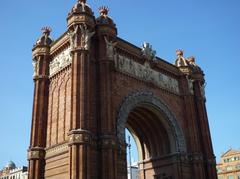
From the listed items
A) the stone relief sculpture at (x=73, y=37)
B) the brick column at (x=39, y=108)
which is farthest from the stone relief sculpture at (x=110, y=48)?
the brick column at (x=39, y=108)

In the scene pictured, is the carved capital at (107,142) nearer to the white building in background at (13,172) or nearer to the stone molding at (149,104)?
the stone molding at (149,104)

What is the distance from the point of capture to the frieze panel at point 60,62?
24.4m

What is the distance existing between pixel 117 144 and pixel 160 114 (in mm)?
7563

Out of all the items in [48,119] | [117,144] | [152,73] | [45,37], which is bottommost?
[117,144]

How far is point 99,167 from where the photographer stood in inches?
808

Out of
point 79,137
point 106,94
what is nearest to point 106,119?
point 106,94

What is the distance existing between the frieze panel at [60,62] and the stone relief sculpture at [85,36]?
1.94 meters

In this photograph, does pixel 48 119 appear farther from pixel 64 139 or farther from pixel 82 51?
pixel 82 51

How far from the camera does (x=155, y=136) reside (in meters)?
29.7

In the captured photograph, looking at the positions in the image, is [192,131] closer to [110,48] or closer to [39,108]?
[110,48]

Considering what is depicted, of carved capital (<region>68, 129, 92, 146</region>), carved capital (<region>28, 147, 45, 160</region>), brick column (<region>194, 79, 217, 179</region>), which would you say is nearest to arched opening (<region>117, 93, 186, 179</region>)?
brick column (<region>194, 79, 217, 179</region>)

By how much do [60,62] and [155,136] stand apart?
36.2 feet

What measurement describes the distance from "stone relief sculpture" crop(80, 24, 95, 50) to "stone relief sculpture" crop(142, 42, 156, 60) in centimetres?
657

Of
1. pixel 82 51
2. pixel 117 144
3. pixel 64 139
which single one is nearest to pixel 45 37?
pixel 82 51
